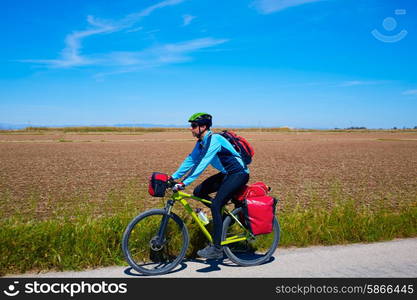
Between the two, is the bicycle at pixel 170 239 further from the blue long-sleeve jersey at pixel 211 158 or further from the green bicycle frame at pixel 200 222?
the blue long-sleeve jersey at pixel 211 158

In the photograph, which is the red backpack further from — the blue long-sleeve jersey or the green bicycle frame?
the green bicycle frame

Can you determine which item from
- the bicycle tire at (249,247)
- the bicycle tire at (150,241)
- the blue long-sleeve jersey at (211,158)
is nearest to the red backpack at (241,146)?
the blue long-sleeve jersey at (211,158)

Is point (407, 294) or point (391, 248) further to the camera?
point (391, 248)

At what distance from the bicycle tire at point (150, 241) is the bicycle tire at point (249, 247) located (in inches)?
25.8

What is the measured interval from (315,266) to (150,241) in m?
2.35

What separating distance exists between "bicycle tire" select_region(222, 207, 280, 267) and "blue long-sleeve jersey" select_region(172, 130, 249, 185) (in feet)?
2.42

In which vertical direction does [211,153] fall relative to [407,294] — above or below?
above

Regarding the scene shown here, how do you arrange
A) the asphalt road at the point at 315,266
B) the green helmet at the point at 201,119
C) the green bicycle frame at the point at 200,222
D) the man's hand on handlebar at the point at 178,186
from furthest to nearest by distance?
1. the green bicycle frame at the point at 200,222
2. the green helmet at the point at 201,119
3. the man's hand on handlebar at the point at 178,186
4. the asphalt road at the point at 315,266

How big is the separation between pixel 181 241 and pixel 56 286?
1.77 m

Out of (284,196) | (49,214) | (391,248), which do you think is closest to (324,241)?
(391,248)

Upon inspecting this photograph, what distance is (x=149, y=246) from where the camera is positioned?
198 inches

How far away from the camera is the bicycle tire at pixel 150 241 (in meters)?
4.72

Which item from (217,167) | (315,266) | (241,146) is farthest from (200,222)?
(315,266)

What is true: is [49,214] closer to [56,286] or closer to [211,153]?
[56,286]
